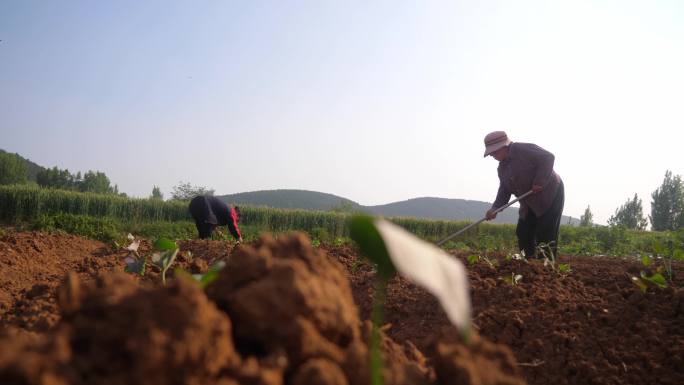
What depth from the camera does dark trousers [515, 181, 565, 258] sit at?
5.52m

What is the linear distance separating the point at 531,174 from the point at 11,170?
5537cm

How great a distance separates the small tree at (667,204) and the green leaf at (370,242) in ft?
170

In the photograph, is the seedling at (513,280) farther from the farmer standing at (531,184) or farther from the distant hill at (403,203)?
the distant hill at (403,203)

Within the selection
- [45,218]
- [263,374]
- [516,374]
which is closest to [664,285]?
[516,374]

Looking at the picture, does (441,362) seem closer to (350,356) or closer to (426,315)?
(350,356)

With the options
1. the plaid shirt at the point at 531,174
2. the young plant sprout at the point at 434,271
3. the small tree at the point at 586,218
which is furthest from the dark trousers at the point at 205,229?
the small tree at the point at 586,218

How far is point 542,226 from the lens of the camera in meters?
5.51

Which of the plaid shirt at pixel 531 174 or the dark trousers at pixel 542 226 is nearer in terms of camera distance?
the plaid shirt at pixel 531 174

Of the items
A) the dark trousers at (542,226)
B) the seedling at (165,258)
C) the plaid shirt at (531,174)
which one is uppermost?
the plaid shirt at (531,174)

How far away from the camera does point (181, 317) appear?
2.94 ft

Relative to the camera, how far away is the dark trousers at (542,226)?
5.52m

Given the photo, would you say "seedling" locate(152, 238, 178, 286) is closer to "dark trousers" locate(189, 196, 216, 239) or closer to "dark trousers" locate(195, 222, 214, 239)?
"dark trousers" locate(189, 196, 216, 239)

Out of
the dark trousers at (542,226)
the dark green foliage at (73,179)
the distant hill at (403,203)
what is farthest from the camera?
the distant hill at (403,203)

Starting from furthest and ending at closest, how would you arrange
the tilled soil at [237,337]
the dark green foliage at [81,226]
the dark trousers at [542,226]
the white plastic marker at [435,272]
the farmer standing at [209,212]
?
the dark green foliage at [81,226]
the farmer standing at [209,212]
the dark trousers at [542,226]
the tilled soil at [237,337]
the white plastic marker at [435,272]
